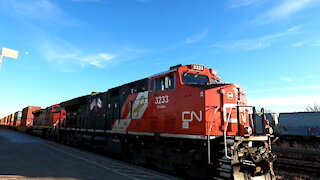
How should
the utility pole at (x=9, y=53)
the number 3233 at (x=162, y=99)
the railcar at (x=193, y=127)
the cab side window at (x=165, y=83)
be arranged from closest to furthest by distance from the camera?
the railcar at (x=193, y=127) → the cab side window at (x=165, y=83) → the number 3233 at (x=162, y=99) → the utility pole at (x=9, y=53)

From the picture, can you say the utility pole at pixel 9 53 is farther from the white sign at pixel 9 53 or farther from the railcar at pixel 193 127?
Result: the railcar at pixel 193 127

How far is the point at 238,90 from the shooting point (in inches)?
311

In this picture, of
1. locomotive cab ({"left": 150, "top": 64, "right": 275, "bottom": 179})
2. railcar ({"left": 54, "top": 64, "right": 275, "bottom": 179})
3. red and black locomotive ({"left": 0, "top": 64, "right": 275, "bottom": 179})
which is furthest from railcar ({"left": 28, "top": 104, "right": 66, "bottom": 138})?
locomotive cab ({"left": 150, "top": 64, "right": 275, "bottom": 179})

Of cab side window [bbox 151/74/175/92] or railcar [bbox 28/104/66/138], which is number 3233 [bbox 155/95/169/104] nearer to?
cab side window [bbox 151/74/175/92]

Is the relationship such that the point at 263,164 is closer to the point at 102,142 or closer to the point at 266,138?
the point at 266,138

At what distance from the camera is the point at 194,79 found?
852 centimetres

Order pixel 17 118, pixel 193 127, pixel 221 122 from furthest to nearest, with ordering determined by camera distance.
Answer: pixel 17 118 < pixel 193 127 < pixel 221 122

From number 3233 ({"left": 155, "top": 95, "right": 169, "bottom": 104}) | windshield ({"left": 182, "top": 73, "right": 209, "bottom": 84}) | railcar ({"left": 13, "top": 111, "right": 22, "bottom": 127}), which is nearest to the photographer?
windshield ({"left": 182, "top": 73, "right": 209, "bottom": 84})

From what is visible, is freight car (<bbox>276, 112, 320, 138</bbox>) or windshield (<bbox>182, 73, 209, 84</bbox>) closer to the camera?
windshield (<bbox>182, 73, 209, 84</bbox>)

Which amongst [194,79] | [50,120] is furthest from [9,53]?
[194,79]

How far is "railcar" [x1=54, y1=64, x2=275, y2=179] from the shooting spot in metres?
6.84

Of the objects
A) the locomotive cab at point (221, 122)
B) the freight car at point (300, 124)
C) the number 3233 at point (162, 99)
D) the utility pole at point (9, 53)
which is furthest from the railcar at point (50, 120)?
the freight car at point (300, 124)

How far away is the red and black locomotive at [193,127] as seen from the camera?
6840 mm

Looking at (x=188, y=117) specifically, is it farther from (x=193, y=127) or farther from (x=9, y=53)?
(x=9, y=53)
